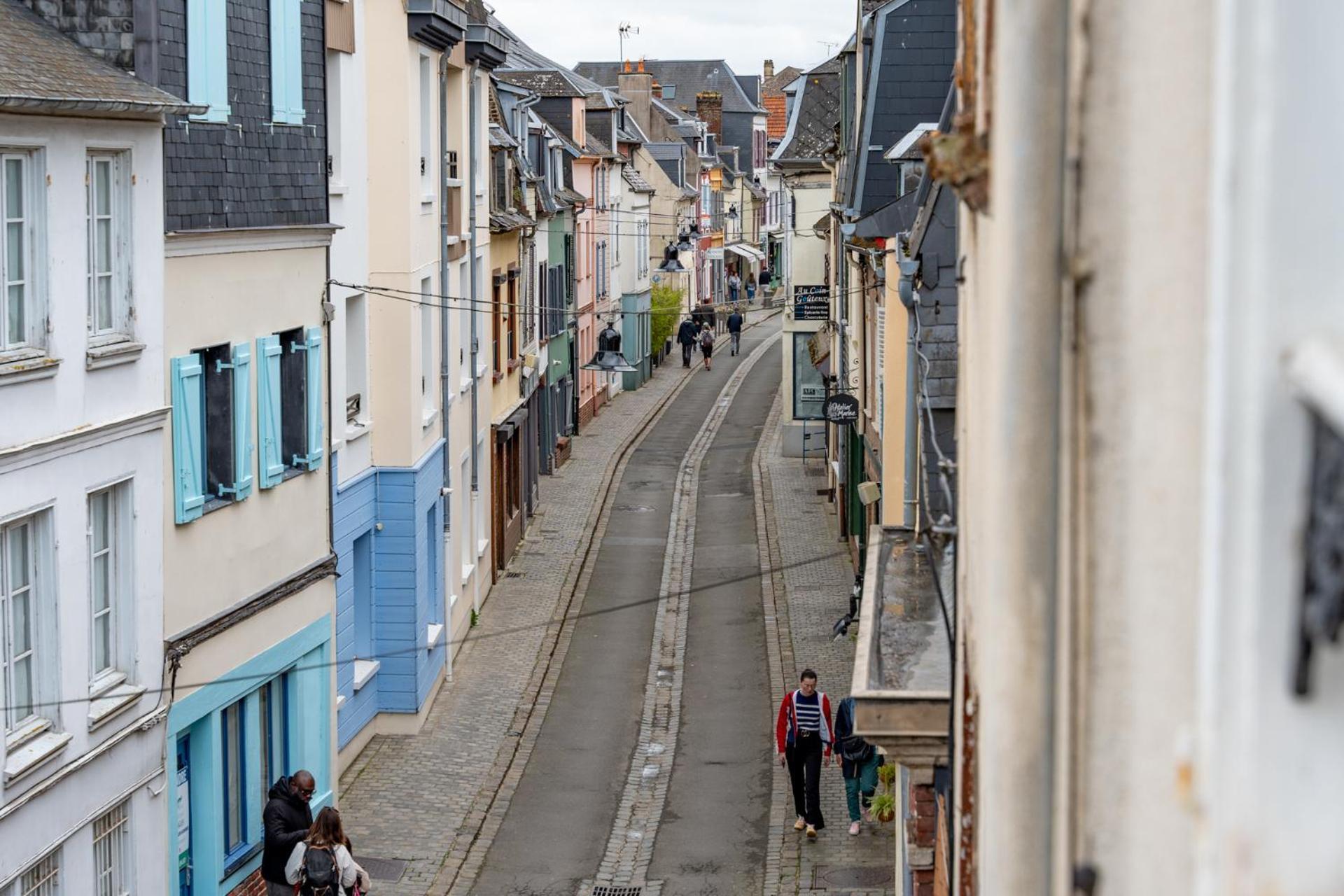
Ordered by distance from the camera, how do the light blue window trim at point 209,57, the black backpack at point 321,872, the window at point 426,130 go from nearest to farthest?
the black backpack at point 321,872 → the light blue window trim at point 209,57 → the window at point 426,130

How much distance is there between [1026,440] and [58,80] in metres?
10.0

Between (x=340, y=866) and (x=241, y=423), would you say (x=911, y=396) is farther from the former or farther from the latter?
(x=340, y=866)

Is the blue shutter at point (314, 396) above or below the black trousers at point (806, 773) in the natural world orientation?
above

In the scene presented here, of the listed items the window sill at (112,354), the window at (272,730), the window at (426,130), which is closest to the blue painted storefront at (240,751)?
the window at (272,730)

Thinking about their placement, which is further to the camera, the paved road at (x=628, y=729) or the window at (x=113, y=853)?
the paved road at (x=628, y=729)

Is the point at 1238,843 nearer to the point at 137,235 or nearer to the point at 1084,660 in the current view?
the point at 1084,660

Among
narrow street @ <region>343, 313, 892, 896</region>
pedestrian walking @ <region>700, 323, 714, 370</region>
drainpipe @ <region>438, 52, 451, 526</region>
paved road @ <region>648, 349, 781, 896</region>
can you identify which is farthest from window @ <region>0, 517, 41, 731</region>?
pedestrian walking @ <region>700, 323, 714, 370</region>

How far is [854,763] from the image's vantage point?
17328 mm

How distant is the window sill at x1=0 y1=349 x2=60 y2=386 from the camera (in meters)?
11.5

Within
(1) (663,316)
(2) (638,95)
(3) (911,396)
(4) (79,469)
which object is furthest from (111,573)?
(2) (638,95)

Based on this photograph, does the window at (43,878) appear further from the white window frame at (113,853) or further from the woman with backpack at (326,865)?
the woman with backpack at (326,865)

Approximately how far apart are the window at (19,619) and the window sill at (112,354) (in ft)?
4.40

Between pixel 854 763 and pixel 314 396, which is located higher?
pixel 314 396

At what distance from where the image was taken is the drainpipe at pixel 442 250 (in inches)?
924
